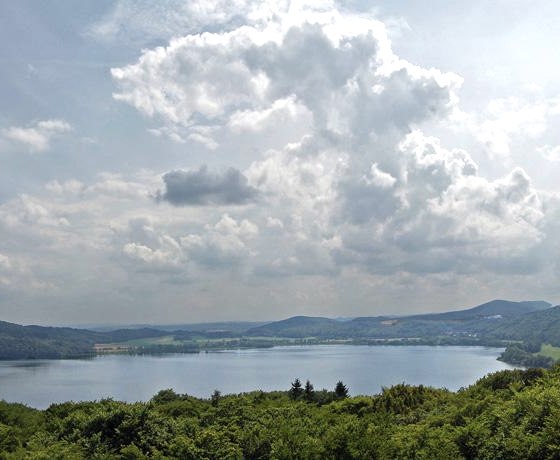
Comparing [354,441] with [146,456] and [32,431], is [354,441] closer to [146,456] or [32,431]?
[146,456]

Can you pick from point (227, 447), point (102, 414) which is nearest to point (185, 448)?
point (227, 447)

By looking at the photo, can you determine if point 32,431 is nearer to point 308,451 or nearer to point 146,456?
point 146,456

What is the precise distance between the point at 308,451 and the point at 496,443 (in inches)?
498

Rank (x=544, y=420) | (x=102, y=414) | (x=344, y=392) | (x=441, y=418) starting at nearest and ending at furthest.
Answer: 1. (x=544, y=420)
2. (x=102, y=414)
3. (x=441, y=418)
4. (x=344, y=392)

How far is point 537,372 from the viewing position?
69562mm

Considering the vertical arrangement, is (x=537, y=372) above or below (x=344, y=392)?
above

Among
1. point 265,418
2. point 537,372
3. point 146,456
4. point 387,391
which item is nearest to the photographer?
point 146,456

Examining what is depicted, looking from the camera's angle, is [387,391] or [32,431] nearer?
[32,431]

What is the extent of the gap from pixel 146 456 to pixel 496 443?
2439 centimetres

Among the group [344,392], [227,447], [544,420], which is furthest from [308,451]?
[344,392]

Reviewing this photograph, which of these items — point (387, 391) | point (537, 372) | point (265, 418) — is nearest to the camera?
point (265, 418)

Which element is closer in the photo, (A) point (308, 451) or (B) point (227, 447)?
(A) point (308, 451)

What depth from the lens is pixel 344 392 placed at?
346ft

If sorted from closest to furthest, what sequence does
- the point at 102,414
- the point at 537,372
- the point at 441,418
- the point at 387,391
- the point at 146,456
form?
the point at 146,456, the point at 102,414, the point at 441,418, the point at 537,372, the point at 387,391
